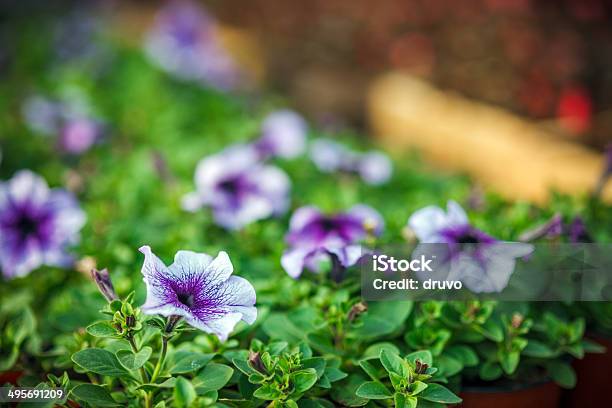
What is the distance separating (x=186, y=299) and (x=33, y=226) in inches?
28.1

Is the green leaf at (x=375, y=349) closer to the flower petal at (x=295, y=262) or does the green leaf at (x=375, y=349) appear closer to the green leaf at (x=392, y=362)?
the green leaf at (x=392, y=362)

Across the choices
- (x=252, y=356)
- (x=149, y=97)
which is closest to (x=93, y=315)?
(x=252, y=356)

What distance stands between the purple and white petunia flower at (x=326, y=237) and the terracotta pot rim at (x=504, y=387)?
0.33 meters

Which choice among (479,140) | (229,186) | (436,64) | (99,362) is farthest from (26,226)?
(436,64)

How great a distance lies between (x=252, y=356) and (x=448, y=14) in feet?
10.6

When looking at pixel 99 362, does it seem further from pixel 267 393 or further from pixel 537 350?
pixel 537 350

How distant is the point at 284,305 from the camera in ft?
4.67

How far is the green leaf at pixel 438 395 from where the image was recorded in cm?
111

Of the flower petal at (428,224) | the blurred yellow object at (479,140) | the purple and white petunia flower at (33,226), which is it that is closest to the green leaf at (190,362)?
the flower petal at (428,224)

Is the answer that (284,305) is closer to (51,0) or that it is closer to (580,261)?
(580,261)

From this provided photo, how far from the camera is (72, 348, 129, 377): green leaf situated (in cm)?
111

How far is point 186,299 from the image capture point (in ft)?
3.56

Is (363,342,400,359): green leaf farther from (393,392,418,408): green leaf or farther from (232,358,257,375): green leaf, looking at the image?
(232,358,257,375): green leaf

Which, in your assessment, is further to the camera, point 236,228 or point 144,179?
point 144,179
